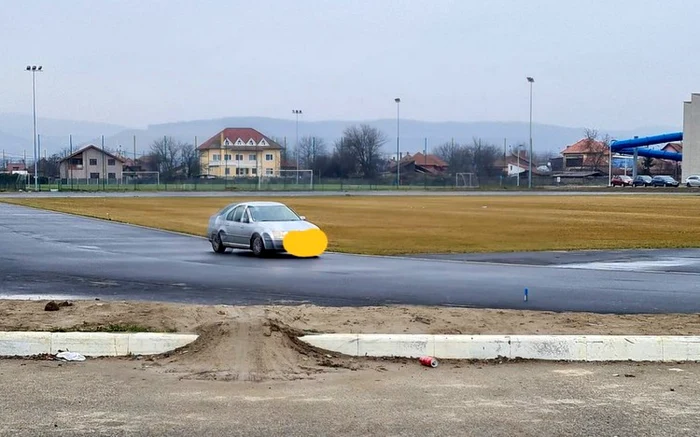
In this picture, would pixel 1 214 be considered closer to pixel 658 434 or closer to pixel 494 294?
pixel 494 294

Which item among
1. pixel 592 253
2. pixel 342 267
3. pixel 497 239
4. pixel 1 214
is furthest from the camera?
pixel 1 214

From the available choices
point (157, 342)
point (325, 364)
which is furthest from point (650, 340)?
point (157, 342)

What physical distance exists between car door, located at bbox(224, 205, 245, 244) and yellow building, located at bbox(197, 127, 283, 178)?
386 ft

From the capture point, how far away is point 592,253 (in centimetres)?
2491

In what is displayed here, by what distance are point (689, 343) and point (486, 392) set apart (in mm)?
3008

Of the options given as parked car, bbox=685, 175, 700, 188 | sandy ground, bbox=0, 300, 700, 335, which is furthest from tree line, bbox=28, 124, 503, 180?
sandy ground, bbox=0, 300, 700, 335

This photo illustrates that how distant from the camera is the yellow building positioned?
14621 centimetres

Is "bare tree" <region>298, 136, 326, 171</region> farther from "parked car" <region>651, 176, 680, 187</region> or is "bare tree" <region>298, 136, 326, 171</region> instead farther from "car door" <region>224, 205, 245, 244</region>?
"car door" <region>224, 205, 245, 244</region>

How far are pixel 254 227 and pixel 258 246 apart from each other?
608 mm

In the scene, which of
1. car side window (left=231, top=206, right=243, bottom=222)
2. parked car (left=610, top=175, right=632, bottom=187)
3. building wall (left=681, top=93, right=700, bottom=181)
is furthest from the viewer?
parked car (left=610, top=175, right=632, bottom=187)

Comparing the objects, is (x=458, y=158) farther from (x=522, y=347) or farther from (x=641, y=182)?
(x=522, y=347)

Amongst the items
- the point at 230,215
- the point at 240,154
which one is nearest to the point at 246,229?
the point at 230,215

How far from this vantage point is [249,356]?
9.56 meters

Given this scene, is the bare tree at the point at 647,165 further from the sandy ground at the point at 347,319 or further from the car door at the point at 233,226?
the sandy ground at the point at 347,319
